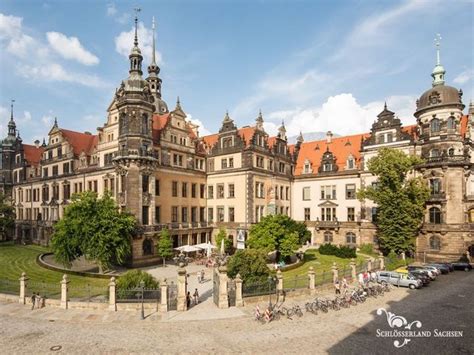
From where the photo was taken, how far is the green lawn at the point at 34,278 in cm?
2517

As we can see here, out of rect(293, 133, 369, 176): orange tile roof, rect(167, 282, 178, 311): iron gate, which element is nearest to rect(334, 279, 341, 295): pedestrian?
rect(167, 282, 178, 311): iron gate

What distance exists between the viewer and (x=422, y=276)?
98.5ft

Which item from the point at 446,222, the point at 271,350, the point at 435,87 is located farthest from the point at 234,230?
the point at 435,87

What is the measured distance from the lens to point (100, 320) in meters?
20.5

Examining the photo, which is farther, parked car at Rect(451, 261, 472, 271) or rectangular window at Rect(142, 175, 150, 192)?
rectangular window at Rect(142, 175, 150, 192)

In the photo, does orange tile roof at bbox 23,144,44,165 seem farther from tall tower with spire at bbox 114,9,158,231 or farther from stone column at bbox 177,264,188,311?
stone column at bbox 177,264,188,311

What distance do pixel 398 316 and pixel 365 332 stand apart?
4296 millimetres

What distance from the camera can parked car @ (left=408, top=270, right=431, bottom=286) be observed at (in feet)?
97.5

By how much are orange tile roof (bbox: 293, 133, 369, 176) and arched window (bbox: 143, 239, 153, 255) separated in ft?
97.5

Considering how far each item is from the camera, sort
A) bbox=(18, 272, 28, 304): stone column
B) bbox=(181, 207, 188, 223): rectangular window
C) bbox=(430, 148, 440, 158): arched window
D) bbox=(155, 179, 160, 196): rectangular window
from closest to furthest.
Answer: bbox=(18, 272, 28, 304): stone column → bbox=(155, 179, 160, 196): rectangular window → bbox=(430, 148, 440, 158): arched window → bbox=(181, 207, 188, 223): rectangular window

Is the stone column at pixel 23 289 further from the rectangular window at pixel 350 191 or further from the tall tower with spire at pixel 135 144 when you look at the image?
the rectangular window at pixel 350 191

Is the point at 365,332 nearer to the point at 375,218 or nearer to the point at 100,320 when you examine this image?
the point at 100,320

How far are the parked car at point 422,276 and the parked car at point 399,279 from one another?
0.71m

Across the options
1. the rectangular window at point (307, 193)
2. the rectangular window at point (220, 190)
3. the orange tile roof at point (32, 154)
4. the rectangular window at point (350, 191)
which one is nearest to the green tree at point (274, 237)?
the rectangular window at point (220, 190)
